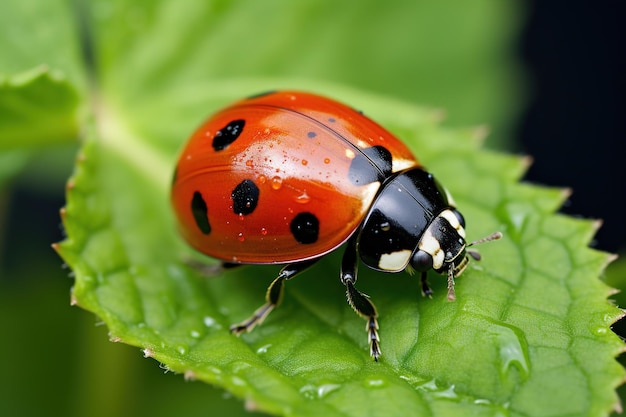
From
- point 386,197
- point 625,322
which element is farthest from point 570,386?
point 625,322

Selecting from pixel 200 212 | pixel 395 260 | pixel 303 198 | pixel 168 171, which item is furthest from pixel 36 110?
pixel 395 260

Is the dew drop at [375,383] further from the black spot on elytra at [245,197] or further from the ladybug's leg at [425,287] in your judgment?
the black spot on elytra at [245,197]

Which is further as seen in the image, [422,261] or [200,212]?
[200,212]

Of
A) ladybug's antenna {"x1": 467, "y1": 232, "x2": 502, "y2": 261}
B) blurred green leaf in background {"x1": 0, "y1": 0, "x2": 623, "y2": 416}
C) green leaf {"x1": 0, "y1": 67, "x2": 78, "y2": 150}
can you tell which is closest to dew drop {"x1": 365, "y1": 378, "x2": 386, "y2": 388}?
blurred green leaf in background {"x1": 0, "y1": 0, "x2": 623, "y2": 416}

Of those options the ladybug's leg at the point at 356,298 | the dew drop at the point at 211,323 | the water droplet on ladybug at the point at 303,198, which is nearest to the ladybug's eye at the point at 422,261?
the ladybug's leg at the point at 356,298

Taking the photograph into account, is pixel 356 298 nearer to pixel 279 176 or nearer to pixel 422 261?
pixel 422 261

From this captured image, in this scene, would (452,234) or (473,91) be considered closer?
(452,234)

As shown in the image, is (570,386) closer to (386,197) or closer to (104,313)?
(386,197)
